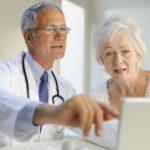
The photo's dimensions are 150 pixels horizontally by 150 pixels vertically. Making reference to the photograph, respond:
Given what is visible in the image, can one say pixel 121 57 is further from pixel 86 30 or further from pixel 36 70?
pixel 86 30

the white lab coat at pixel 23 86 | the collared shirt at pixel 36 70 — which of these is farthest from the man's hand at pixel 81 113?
the collared shirt at pixel 36 70

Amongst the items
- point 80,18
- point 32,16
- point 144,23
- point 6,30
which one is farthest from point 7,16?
point 144,23

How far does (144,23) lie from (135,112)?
2.80 metres

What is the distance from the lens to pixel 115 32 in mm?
1605

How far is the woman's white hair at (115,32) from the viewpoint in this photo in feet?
5.28

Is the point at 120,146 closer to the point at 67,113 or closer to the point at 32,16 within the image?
the point at 67,113

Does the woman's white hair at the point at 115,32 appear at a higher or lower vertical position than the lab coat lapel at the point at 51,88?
higher

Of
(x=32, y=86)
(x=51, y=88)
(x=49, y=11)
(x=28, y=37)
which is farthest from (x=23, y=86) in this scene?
(x=49, y=11)

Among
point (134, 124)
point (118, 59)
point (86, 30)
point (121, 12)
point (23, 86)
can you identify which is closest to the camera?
point (134, 124)

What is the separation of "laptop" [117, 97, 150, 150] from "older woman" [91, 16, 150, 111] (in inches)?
33.1

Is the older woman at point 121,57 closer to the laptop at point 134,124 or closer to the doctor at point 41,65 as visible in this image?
the doctor at point 41,65

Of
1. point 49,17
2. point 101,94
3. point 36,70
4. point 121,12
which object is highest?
point 121,12

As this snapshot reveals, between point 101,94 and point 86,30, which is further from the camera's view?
point 86,30

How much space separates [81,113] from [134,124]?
0.65 feet
